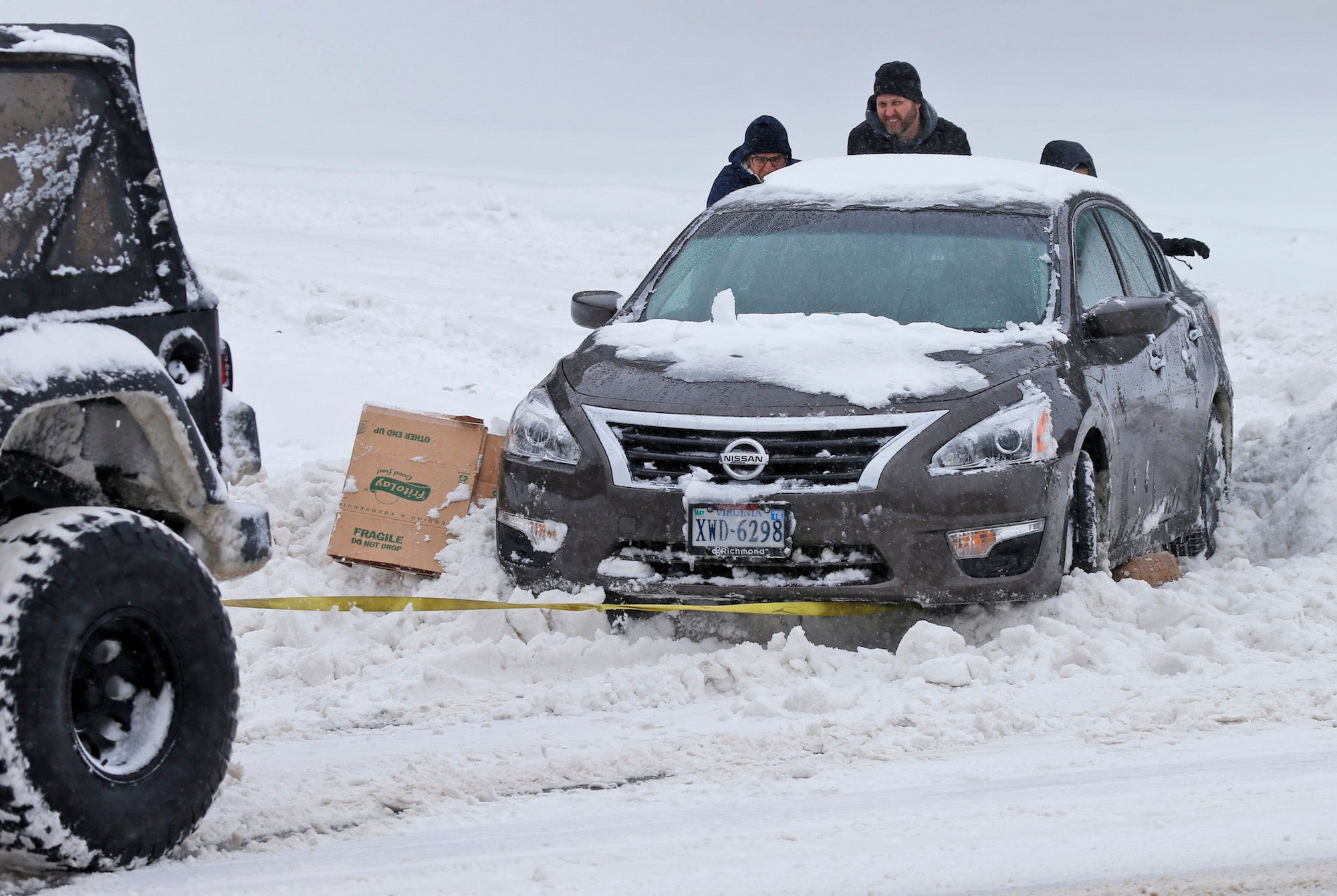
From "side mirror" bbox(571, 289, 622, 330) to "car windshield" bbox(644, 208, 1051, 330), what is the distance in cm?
17

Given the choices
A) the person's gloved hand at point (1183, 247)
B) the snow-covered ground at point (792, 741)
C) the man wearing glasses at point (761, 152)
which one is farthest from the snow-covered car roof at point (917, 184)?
the person's gloved hand at point (1183, 247)

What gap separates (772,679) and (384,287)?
13290 mm

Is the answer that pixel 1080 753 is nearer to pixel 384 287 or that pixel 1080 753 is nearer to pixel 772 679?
pixel 772 679

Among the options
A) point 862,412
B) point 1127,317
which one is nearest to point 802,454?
point 862,412

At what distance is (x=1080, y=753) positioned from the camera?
4273 mm

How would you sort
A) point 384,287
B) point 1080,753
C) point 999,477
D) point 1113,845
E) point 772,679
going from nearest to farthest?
point 1113,845 → point 1080,753 → point 772,679 → point 999,477 → point 384,287

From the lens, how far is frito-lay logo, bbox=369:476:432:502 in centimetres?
651

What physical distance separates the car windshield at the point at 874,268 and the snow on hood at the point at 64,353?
3208 millimetres

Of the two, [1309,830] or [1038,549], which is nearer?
[1309,830]

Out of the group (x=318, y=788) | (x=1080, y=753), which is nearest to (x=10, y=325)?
(x=318, y=788)

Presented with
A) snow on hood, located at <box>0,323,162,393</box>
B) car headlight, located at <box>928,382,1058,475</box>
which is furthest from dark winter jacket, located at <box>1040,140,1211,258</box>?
snow on hood, located at <box>0,323,162,393</box>

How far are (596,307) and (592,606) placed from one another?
5.54 feet

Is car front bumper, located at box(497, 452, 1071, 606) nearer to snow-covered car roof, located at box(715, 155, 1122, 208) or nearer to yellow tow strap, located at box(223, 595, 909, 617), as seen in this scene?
yellow tow strap, located at box(223, 595, 909, 617)

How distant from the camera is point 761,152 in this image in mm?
9898
